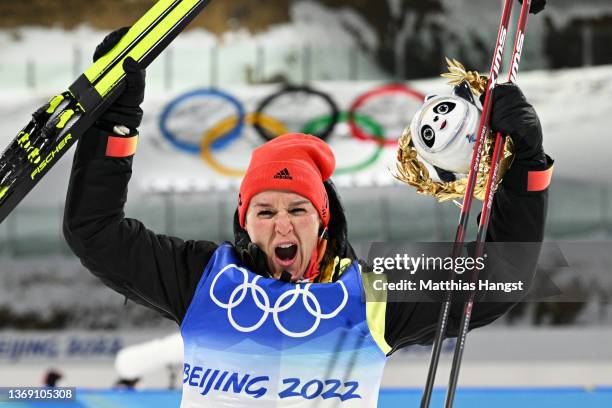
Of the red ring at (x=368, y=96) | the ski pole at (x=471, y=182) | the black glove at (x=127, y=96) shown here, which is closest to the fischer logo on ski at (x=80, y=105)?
the black glove at (x=127, y=96)

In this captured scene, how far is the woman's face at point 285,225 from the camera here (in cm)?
202

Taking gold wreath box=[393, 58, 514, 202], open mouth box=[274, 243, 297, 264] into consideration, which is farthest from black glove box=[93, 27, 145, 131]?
gold wreath box=[393, 58, 514, 202]

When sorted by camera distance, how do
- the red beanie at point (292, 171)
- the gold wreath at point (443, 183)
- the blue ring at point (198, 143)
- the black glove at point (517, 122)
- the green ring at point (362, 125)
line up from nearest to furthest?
the black glove at point (517, 122) → the gold wreath at point (443, 183) → the red beanie at point (292, 171) → the green ring at point (362, 125) → the blue ring at point (198, 143)

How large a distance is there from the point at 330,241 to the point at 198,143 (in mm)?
6834

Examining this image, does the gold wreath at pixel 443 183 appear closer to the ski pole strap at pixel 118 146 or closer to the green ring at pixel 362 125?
the ski pole strap at pixel 118 146

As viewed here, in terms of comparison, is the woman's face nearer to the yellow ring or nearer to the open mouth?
the open mouth

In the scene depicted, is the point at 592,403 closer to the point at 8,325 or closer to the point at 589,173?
the point at 589,173

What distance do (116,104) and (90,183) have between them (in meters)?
0.16

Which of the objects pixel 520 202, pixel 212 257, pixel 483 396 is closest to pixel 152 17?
pixel 212 257

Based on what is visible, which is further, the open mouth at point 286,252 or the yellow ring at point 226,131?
the yellow ring at point 226,131

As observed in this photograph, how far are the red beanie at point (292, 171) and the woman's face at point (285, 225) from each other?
0.01 metres

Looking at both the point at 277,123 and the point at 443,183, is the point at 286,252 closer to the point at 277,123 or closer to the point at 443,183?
the point at 443,183

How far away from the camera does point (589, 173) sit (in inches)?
327

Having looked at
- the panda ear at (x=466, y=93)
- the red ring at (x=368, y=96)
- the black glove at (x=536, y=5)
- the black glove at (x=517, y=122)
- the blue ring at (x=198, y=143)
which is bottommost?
the black glove at (x=517, y=122)
